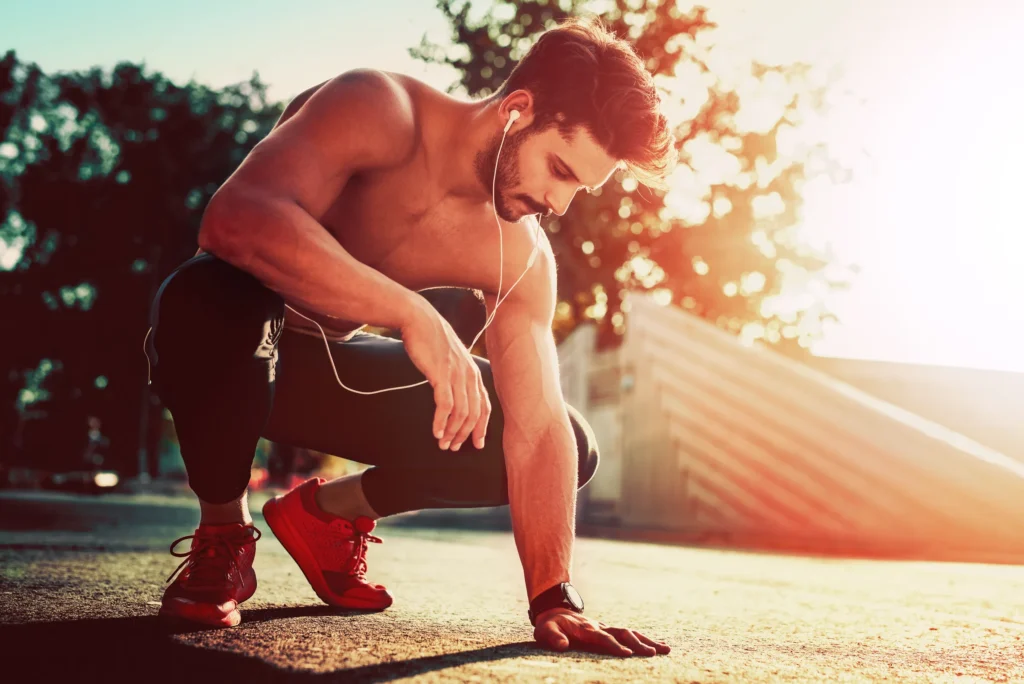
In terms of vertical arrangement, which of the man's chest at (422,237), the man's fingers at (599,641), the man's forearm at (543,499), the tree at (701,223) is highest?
the tree at (701,223)

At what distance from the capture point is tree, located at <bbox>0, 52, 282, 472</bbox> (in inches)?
796

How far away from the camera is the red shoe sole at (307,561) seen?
244cm

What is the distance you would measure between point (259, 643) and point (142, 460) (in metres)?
22.1

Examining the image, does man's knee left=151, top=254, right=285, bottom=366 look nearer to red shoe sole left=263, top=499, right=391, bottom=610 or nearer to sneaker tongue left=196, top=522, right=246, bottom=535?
sneaker tongue left=196, top=522, right=246, bottom=535

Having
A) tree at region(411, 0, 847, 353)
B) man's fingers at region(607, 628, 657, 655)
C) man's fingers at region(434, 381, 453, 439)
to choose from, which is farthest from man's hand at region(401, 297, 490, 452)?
tree at region(411, 0, 847, 353)

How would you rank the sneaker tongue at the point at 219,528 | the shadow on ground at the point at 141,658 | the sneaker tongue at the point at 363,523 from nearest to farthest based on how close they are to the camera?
the shadow on ground at the point at 141,658
the sneaker tongue at the point at 219,528
the sneaker tongue at the point at 363,523

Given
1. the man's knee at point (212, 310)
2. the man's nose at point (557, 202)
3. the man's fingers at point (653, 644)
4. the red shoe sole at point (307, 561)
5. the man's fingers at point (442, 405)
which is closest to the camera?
the man's fingers at point (442, 405)

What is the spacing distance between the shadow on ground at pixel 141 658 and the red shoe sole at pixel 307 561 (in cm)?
55

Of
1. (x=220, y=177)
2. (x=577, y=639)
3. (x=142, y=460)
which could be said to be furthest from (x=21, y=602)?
(x=142, y=460)

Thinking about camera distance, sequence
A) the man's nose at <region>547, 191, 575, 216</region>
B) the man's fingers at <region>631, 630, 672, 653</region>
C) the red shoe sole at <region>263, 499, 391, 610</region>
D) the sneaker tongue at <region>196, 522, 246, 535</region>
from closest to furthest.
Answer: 1. the man's fingers at <region>631, 630, 672, 653</region>
2. the sneaker tongue at <region>196, 522, 246, 535</region>
3. the man's nose at <region>547, 191, 575, 216</region>
4. the red shoe sole at <region>263, 499, 391, 610</region>

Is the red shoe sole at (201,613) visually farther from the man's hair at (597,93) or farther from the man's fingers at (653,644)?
the man's hair at (597,93)

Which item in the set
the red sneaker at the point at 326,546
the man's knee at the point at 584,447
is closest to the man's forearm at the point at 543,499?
the man's knee at the point at 584,447

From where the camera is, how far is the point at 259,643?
170cm

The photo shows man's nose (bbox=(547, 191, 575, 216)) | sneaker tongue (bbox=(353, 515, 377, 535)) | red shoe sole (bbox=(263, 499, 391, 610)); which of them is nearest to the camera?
man's nose (bbox=(547, 191, 575, 216))
